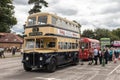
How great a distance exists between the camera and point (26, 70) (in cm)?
1941

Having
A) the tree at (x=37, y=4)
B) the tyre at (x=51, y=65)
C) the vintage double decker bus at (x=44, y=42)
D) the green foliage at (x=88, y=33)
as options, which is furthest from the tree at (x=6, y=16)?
the green foliage at (x=88, y=33)

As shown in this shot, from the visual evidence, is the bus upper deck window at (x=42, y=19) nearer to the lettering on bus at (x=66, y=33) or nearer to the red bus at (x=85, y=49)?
the lettering on bus at (x=66, y=33)

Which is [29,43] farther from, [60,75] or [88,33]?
[88,33]

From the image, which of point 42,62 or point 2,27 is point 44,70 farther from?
point 2,27

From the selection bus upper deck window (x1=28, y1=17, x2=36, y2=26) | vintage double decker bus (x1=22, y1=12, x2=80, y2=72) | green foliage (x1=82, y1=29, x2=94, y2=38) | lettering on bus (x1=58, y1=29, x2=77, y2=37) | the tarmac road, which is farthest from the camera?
green foliage (x1=82, y1=29, x2=94, y2=38)

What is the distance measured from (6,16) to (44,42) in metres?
40.9

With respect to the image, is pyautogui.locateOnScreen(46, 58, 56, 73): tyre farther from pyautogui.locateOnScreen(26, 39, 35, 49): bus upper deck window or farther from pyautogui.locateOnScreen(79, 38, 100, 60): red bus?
pyautogui.locateOnScreen(79, 38, 100, 60): red bus

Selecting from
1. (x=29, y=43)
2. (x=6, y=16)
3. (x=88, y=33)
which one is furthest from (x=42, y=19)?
(x=88, y=33)

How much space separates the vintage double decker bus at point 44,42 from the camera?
1831 cm

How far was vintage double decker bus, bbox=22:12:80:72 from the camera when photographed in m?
18.3

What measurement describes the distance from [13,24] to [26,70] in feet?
141

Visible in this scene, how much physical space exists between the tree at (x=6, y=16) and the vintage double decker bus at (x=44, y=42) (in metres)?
38.3

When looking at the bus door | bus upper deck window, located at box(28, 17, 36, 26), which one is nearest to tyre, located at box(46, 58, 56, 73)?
bus upper deck window, located at box(28, 17, 36, 26)

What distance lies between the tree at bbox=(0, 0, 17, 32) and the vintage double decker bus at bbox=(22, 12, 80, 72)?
38.3 meters
